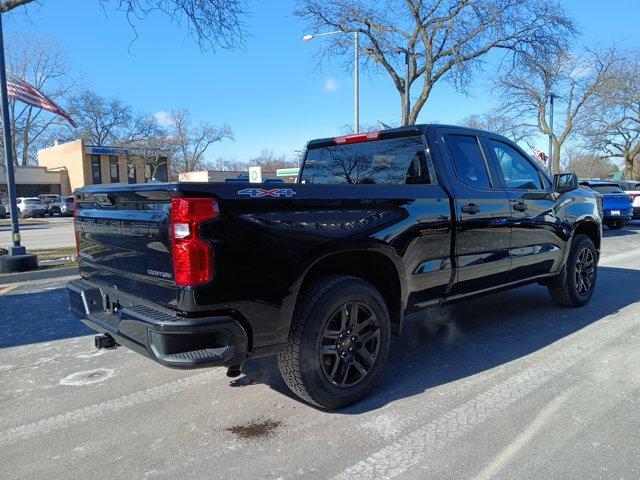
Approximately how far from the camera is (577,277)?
19.8 feet

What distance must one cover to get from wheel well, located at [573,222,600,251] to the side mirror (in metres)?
0.74

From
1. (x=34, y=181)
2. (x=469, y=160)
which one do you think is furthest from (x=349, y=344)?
(x=34, y=181)

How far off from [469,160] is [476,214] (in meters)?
0.52

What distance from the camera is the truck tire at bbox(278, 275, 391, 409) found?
10.6ft

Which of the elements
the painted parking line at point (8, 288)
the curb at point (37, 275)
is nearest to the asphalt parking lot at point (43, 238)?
the curb at point (37, 275)

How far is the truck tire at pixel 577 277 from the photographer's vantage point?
5887 millimetres

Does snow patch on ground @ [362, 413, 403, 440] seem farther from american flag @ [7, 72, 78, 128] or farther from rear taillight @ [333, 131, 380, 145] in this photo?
american flag @ [7, 72, 78, 128]

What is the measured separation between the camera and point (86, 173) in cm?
5316

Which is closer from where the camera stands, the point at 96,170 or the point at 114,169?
the point at 96,170

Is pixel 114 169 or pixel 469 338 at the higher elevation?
pixel 114 169

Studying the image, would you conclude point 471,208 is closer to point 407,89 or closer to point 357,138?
point 357,138

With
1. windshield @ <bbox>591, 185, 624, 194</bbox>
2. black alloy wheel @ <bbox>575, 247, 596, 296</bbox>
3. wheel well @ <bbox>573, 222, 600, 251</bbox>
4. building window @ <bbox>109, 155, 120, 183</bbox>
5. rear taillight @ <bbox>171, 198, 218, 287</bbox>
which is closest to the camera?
rear taillight @ <bbox>171, 198, 218, 287</bbox>

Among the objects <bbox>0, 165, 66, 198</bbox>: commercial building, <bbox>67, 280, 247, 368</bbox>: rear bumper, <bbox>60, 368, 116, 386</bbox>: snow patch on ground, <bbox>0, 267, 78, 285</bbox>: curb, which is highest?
<bbox>0, 165, 66, 198</bbox>: commercial building

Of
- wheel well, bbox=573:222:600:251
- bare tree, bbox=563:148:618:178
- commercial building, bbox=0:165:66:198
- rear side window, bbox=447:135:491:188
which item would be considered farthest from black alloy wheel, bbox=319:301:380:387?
bare tree, bbox=563:148:618:178
